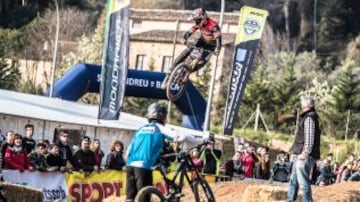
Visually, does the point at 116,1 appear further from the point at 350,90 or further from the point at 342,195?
the point at 350,90

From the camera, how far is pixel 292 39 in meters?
78.7

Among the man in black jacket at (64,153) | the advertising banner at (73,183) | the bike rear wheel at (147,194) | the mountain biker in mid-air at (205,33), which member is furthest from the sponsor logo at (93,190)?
A: the bike rear wheel at (147,194)

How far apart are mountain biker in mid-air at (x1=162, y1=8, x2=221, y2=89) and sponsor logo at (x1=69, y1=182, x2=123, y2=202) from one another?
9.96 feet

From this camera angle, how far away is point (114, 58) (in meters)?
20.9

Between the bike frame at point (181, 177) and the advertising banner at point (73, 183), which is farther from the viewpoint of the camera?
the advertising banner at point (73, 183)

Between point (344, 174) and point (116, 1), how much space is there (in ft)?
23.3

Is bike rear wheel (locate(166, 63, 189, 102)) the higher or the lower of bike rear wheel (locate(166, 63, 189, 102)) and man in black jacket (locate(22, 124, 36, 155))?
the higher

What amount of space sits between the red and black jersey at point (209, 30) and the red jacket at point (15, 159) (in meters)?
3.85

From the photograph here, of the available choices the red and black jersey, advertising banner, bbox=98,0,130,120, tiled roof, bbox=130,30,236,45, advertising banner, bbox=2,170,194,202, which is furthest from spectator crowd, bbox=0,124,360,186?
tiled roof, bbox=130,30,236,45

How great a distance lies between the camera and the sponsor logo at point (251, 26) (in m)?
24.1

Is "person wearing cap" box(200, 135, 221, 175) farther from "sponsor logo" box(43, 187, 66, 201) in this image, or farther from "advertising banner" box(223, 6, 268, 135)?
"advertising banner" box(223, 6, 268, 135)

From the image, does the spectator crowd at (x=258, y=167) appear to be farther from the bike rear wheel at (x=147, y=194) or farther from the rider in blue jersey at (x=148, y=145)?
the rider in blue jersey at (x=148, y=145)

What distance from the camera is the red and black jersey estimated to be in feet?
52.7

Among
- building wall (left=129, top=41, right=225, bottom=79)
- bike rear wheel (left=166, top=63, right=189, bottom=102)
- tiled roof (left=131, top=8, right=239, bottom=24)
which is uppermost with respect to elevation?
tiled roof (left=131, top=8, right=239, bottom=24)
